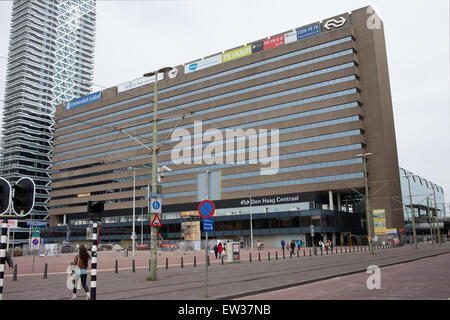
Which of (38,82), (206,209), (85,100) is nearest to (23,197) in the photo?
(206,209)

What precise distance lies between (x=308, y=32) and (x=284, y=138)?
23.8m

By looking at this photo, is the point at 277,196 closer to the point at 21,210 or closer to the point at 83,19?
the point at 21,210

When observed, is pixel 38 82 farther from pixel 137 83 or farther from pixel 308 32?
pixel 308 32

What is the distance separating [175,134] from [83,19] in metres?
125

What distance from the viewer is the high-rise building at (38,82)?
A: 14912 centimetres

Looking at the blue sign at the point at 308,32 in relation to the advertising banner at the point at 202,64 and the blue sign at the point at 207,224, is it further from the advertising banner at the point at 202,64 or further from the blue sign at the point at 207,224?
the blue sign at the point at 207,224

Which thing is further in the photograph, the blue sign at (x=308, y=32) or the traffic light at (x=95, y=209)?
the blue sign at (x=308, y=32)

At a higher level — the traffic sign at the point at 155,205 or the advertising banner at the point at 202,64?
the advertising banner at the point at 202,64

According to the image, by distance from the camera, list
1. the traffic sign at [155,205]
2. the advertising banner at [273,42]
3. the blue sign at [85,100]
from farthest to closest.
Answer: the blue sign at [85,100], the advertising banner at [273,42], the traffic sign at [155,205]

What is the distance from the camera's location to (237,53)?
94.5 meters

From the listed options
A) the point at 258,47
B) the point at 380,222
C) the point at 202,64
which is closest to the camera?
the point at 380,222

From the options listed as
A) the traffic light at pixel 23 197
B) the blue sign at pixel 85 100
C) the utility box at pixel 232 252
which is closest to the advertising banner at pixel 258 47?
the blue sign at pixel 85 100

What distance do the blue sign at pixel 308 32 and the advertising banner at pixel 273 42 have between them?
4104 millimetres
